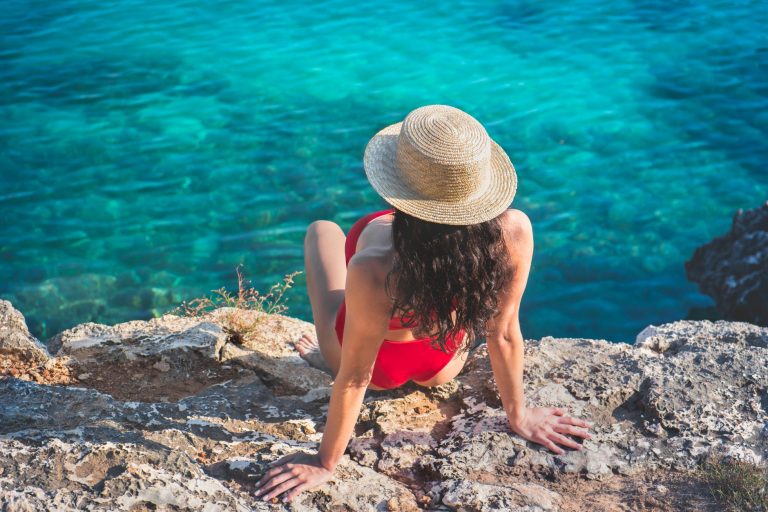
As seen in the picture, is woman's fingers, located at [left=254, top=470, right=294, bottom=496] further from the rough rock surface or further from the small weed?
the small weed

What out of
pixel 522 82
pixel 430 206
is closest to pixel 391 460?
pixel 430 206

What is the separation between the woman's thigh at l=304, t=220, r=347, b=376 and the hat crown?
1325 mm

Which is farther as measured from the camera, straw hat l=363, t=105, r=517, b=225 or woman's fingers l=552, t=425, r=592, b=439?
woman's fingers l=552, t=425, r=592, b=439

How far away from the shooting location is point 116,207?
324 inches

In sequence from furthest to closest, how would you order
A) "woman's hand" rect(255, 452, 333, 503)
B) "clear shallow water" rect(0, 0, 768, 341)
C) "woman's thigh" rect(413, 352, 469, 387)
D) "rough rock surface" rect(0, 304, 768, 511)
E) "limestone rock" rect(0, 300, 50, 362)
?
"clear shallow water" rect(0, 0, 768, 341)
"limestone rock" rect(0, 300, 50, 362)
"woman's thigh" rect(413, 352, 469, 387)
"woman's hand" rect(255, 452, 333, 503)
"rough rock surface" rect(0, 304, 768, 511)

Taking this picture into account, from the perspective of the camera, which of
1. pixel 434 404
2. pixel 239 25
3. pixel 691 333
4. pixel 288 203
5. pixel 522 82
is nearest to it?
pixel 434 404

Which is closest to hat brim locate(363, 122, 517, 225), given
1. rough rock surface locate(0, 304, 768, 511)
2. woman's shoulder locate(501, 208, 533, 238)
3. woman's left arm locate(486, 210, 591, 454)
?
woman's shoulder locate(501, 208, 533, 238)

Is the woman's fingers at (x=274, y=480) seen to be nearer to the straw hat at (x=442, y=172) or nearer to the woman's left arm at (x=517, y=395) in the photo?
the woman's left arm at (x=517, y=395)

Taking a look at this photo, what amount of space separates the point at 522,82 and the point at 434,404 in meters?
7.68

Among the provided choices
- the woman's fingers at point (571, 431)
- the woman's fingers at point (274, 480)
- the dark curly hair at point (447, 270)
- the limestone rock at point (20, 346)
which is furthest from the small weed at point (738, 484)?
the limestone rock at point (20, 346)

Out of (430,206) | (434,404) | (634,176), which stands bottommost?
(634,176)

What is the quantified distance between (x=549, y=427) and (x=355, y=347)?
0.93m

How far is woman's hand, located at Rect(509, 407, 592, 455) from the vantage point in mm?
3102

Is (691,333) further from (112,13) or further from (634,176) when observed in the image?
(112,13)
